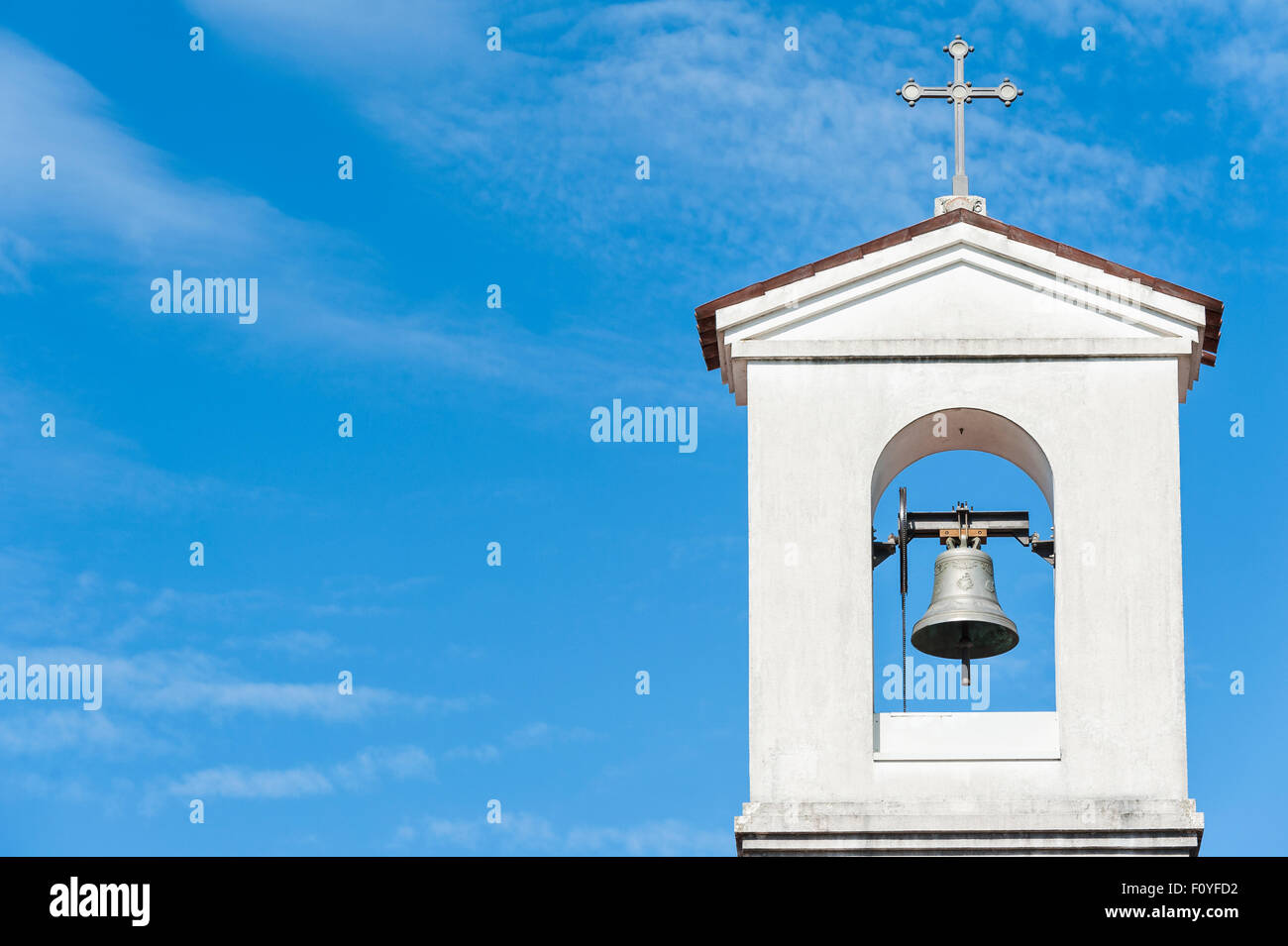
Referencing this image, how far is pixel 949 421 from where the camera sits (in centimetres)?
2477

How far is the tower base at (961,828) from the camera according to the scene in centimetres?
2317

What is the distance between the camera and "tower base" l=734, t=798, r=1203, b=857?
23172mm

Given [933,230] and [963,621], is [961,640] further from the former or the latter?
[933,230]

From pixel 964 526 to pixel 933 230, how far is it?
2127 millimetres

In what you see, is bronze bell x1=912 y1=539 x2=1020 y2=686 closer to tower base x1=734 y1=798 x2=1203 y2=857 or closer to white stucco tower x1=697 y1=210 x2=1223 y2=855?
white stucco tower x1=697 y1=210 x2=1223 y2=855

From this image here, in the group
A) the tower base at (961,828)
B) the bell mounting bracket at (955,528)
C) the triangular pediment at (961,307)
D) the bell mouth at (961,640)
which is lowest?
the tower base at (961,828)

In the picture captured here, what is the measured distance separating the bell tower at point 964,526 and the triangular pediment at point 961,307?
2cm

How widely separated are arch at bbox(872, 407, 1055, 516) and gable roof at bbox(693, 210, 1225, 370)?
1.29m

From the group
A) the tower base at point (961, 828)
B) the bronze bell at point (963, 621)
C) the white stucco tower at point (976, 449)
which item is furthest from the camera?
the bronze bell at point (963, 621)

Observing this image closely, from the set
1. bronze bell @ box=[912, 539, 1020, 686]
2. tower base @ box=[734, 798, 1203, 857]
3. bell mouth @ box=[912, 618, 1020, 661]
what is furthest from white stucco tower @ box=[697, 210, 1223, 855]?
bell mouth @ box=[912, 618, 1020, 661]

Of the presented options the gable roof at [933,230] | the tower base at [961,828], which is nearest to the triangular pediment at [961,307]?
the gable roof at [933,230]

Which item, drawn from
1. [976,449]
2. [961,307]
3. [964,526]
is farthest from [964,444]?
[961,307]

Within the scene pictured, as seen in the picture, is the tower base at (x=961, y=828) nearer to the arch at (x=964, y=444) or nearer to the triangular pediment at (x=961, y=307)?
the arch at (x=964, y=444)
